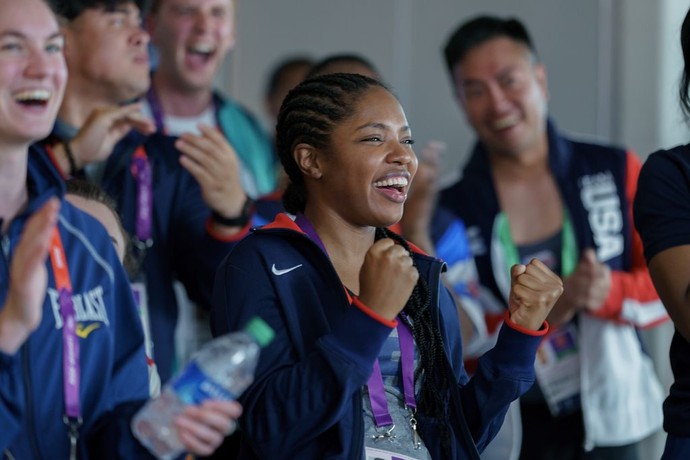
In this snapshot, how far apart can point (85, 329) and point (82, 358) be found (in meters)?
0.05

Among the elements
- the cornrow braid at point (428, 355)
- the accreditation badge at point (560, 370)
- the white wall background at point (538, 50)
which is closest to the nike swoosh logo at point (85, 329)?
the cornrow braid at point (428, 355)

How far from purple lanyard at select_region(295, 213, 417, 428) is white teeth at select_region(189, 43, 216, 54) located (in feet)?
5.18

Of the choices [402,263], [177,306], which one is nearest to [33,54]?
[402,263]

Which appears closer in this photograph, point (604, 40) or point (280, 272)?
point (280, 272)

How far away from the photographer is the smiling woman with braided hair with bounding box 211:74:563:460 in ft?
6.61

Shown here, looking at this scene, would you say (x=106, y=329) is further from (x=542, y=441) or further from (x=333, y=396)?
(x=542, y=441)

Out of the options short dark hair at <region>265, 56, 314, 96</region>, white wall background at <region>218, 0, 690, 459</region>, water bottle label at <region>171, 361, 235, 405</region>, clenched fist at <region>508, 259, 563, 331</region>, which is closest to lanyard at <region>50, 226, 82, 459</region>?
water bottle label at <region>171, 361, 235, 405</region>

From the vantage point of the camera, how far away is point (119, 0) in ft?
11.1

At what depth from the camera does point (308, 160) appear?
237cm

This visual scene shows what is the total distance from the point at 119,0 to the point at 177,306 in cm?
92

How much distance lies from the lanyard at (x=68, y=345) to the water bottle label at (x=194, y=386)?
372mm

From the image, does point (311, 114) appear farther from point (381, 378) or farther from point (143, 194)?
point (143, 194)

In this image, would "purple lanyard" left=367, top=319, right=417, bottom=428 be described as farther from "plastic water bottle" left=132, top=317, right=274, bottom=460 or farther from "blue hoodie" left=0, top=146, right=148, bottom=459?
"blue hoodie" left=0, top=146, right=148, bottom=459

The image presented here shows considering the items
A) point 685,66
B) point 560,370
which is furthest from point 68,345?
point 560,370
